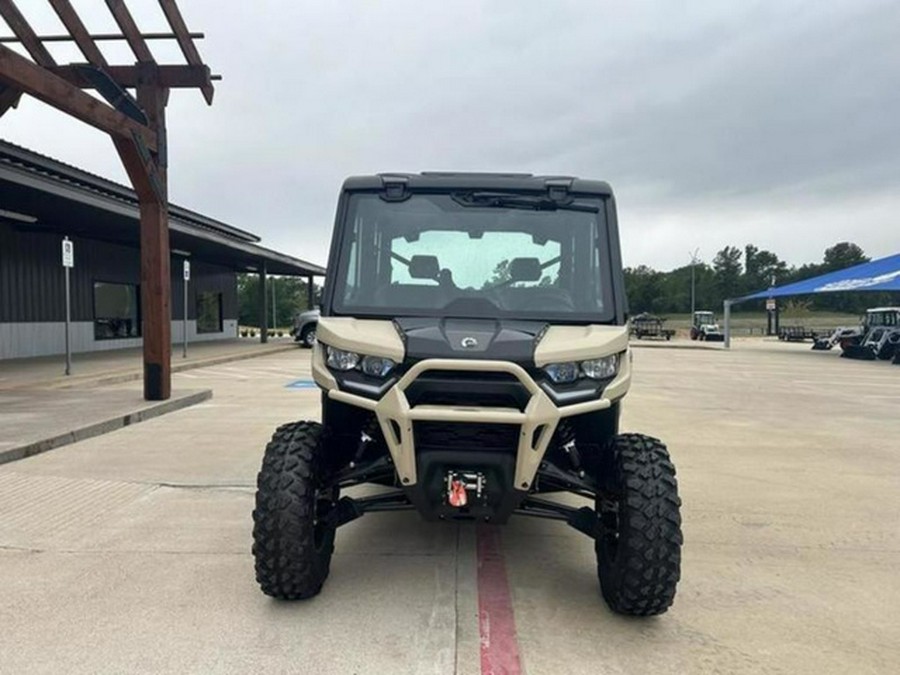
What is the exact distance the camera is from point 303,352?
24.2 metres

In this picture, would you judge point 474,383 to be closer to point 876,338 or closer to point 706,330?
point 876,338

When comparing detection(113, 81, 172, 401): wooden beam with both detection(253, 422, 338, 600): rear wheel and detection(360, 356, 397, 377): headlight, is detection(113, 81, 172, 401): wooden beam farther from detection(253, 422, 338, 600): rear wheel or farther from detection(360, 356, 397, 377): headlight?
detection(360, 356, 397, 377): headlight

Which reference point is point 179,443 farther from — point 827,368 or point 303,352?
point 827,368

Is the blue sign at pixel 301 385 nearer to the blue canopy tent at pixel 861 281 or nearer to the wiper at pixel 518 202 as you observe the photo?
the wiper at pixel 518 202

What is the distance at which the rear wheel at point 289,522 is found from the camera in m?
3.27

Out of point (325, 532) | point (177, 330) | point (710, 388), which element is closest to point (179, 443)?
point (325, 532)

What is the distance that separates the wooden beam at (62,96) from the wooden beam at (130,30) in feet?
3.31

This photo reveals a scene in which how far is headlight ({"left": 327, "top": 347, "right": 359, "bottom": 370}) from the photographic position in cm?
332

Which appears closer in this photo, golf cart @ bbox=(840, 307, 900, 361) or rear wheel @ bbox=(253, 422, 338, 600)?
rear wheel @ bbox=(253, 422, 338, 600)

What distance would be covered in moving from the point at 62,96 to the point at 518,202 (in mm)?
6082

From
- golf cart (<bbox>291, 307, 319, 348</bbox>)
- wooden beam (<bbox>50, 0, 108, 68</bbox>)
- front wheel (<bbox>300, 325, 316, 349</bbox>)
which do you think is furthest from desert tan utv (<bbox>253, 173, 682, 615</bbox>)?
front wheel (<bbox>300, 325, 316, 349</bbox>)

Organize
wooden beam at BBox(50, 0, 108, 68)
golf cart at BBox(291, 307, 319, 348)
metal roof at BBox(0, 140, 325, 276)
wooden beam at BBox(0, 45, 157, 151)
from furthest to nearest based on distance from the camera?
golf cart at BBox(291, 307, 319, 348) < metal roof at BBox(0, 140, 325, 276) < wooden beam at BBox(50, 0, 108, 68) < wooden beam at BBox(0, 45, 157, 151)

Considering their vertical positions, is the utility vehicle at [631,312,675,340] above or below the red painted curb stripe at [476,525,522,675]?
above

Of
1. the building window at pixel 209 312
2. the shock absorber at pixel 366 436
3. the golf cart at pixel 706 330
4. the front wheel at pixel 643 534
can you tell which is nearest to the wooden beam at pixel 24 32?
the shock absorber at pixel 366 436
